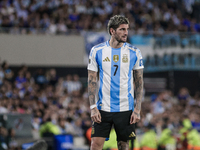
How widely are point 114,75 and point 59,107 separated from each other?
9.19m

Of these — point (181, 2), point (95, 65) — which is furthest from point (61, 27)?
point (95, 65)

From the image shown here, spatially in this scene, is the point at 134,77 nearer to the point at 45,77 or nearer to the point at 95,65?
the point at 95,65

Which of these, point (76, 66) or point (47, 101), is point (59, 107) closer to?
point (47, 101)

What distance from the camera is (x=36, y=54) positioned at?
16.4m

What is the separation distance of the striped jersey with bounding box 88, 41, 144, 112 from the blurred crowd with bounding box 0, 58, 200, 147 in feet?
22.1

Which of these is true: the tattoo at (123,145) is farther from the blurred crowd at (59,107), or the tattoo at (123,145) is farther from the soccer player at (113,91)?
the blurred crowd at (59,107)

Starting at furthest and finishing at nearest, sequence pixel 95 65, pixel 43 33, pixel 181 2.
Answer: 1. pixel 181 2
2. pixel 43 33
3. pixel 95 65

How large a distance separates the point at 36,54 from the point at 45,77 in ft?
6.77

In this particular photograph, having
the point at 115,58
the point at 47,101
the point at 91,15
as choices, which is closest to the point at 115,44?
the point at 115,58

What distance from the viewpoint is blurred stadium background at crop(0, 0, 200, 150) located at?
38.7ft

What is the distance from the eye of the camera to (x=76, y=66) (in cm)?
1691

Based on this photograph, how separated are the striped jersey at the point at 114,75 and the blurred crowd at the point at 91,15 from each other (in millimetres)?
11701

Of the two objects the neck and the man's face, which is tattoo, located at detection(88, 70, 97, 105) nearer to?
the neck

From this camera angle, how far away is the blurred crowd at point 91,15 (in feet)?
51.1
